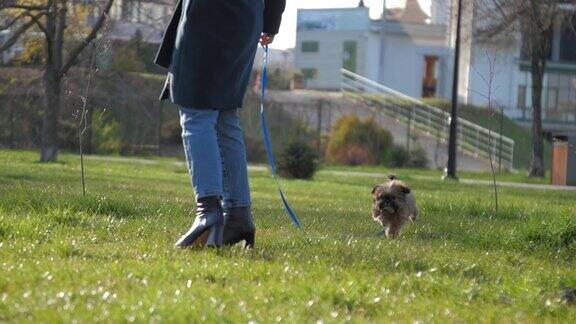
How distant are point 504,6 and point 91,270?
2937 centimetres

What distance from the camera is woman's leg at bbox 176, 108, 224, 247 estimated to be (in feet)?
21.2

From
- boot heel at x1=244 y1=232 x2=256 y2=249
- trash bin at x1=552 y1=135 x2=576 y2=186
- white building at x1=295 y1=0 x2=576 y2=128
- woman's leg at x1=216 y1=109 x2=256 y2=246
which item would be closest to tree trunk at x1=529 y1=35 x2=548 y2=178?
trash bin at x1=552 y1=135 x2=576 y2=186

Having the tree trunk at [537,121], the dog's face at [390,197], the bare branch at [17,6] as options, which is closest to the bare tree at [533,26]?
the tree trunk at [537,121]

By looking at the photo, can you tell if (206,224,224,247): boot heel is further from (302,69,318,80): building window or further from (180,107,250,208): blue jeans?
(302,69,318,80): building window

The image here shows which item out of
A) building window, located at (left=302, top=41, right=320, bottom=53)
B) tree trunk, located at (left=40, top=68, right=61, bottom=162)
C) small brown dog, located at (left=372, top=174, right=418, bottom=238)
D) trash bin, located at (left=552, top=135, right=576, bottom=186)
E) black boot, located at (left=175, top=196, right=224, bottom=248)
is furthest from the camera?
building window, located at (left=302, top=41, right=320, bottom=53)

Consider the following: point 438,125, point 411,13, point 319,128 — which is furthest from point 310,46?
point 319,128

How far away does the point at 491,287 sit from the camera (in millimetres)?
5523

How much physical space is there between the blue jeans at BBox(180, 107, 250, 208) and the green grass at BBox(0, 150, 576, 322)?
38 cm

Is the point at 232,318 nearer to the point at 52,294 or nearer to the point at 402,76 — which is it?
the point at 52,294

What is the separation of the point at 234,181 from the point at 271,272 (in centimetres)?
149

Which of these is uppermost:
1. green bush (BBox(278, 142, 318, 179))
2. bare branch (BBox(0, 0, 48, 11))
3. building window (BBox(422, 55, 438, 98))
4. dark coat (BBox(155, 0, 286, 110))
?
building window (BBox(422, 55, 438, 98))

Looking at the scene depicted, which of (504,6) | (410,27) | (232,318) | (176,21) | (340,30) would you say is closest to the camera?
(232,318)

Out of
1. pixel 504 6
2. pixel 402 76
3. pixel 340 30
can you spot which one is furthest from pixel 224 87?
pixel 340 30

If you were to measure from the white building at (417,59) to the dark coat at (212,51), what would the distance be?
42263mm
